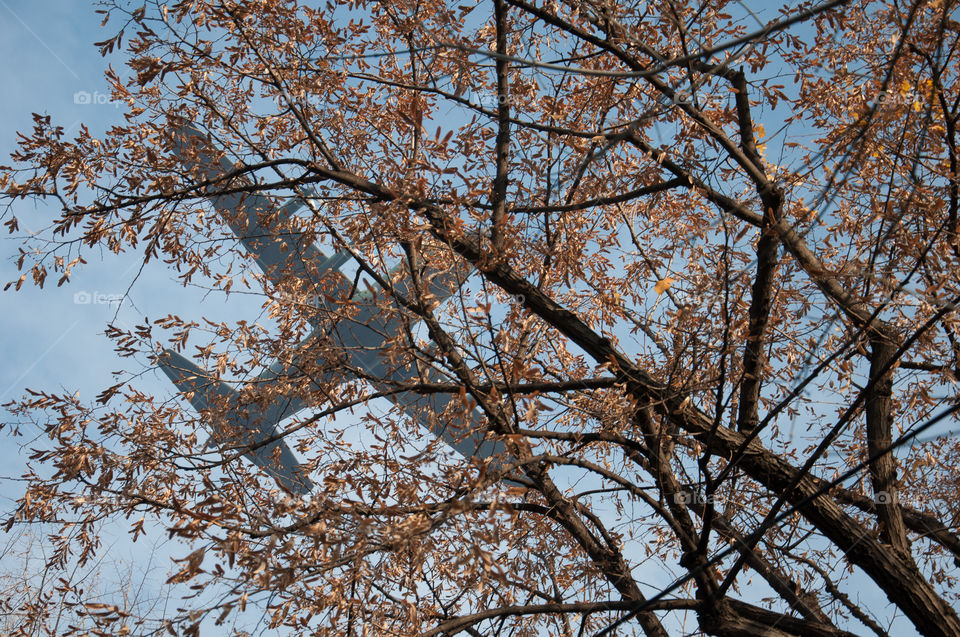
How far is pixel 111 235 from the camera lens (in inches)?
200

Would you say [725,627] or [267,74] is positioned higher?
[267,74]

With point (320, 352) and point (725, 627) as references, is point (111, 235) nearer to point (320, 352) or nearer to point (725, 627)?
point (320, 352)

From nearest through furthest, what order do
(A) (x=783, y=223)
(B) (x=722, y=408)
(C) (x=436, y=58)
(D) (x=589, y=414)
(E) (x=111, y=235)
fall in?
(B) (x=722, y=408) < (D) (x=589, y=414) < (A) (x=783, y=223) < (E) (x=111, y=235) < (C) (x=436, y=58)

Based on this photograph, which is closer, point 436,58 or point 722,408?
point 722,408

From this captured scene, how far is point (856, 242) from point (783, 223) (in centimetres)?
67

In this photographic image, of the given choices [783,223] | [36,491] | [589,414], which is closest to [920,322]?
[783,223]

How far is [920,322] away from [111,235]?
556 centimetres

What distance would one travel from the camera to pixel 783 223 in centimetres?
464

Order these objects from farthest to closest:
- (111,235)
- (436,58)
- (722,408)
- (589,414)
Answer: (436,58), (111,235), (589,414), (722,408)

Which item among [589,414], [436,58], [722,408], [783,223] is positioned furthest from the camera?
[436,58]

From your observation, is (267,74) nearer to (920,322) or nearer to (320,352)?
(320,352)

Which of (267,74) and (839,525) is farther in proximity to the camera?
(267,74)

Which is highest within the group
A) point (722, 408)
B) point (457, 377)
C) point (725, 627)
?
point (457, 377)

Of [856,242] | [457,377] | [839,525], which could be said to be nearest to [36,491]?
[457,377]
